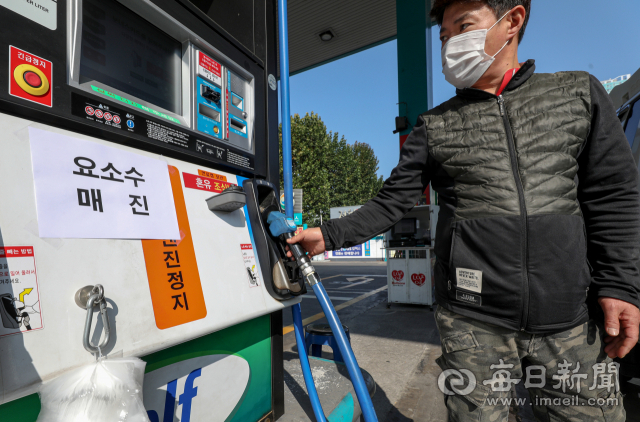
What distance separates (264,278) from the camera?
3.57 ft

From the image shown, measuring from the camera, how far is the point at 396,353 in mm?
3365

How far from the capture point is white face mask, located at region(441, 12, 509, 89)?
1.19 meters

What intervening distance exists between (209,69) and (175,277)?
0.69 metres

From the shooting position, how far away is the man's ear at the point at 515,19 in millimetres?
1151

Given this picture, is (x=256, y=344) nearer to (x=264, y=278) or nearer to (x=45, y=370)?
(x=264, y=278)

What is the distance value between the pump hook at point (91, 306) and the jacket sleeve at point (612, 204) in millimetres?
1309

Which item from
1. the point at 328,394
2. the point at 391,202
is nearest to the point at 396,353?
the point at 328,394

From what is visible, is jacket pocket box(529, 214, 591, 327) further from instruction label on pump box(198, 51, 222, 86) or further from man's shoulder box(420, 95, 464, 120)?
instruction label on pump box(198, 51, 222, 86)

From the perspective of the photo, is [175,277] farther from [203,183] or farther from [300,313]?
[300,313]

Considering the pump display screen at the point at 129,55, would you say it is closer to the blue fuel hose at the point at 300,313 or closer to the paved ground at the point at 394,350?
the blue fuel hose at the point at 300,313

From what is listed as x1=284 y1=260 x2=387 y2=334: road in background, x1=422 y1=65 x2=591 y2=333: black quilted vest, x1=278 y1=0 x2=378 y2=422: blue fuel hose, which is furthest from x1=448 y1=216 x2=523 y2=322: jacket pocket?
x1=284 y1=260 x2=387 y2=334: road in background

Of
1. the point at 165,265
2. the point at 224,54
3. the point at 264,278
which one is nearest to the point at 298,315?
the point at 264,278

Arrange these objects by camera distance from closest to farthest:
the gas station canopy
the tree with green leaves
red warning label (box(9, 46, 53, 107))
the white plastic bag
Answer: the white plastic bag → red warning label (box(9, 46, 53, 107)) → the gas station canopy → the tree with green leaves

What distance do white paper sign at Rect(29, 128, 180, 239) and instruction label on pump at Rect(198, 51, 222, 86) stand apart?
37cm
